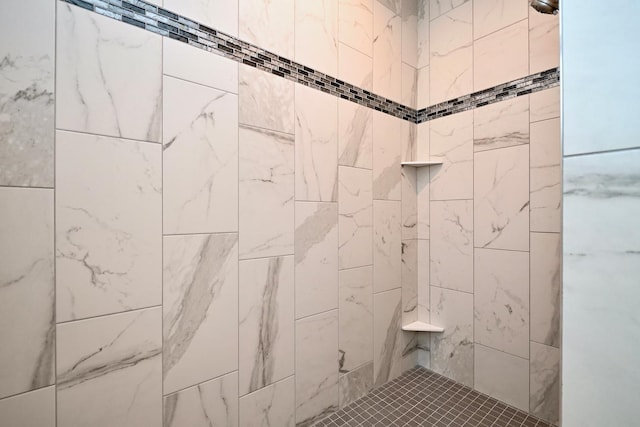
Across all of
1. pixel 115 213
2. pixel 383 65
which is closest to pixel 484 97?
pixel 383 65

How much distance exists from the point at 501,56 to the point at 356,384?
1.88 metres

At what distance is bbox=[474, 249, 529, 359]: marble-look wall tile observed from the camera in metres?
1.44

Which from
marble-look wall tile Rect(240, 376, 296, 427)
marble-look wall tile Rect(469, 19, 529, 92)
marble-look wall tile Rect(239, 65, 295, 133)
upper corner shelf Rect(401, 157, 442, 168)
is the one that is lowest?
marble-look wall tile Rect(240, 376, 296, 427)

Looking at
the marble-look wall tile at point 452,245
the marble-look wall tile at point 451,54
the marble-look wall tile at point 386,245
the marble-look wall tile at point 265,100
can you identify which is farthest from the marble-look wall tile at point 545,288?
the marble-look wall tile at point 265,100

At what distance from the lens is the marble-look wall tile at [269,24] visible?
3.73ft

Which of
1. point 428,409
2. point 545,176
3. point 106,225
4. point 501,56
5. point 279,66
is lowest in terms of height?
point 428,409

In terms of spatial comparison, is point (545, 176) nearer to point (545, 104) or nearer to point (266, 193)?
point (545, 104)

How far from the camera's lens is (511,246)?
1.48 m

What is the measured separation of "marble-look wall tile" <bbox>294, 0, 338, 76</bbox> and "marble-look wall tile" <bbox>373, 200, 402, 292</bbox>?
0.77 metres

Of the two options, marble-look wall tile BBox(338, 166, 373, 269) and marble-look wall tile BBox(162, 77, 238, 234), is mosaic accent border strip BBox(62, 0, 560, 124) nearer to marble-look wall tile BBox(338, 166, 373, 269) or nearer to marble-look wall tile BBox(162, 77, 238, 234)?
marble-look wall tile BBox(162, 77, 238, 234)

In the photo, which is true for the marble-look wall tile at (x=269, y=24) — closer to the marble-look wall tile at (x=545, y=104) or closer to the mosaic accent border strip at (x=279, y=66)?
the mosaic accent border strip at (x=279, y=66)

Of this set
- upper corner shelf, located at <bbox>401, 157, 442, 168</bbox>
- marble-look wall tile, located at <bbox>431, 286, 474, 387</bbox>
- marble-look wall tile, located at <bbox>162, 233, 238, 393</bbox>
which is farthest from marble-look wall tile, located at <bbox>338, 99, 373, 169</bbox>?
marble-look wall tile, located at <bbox>431, 286, 474, 387</bbox>

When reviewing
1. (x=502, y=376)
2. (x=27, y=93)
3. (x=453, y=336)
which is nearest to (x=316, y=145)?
(x=27, y=93)

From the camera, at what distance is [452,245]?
1716 mm
